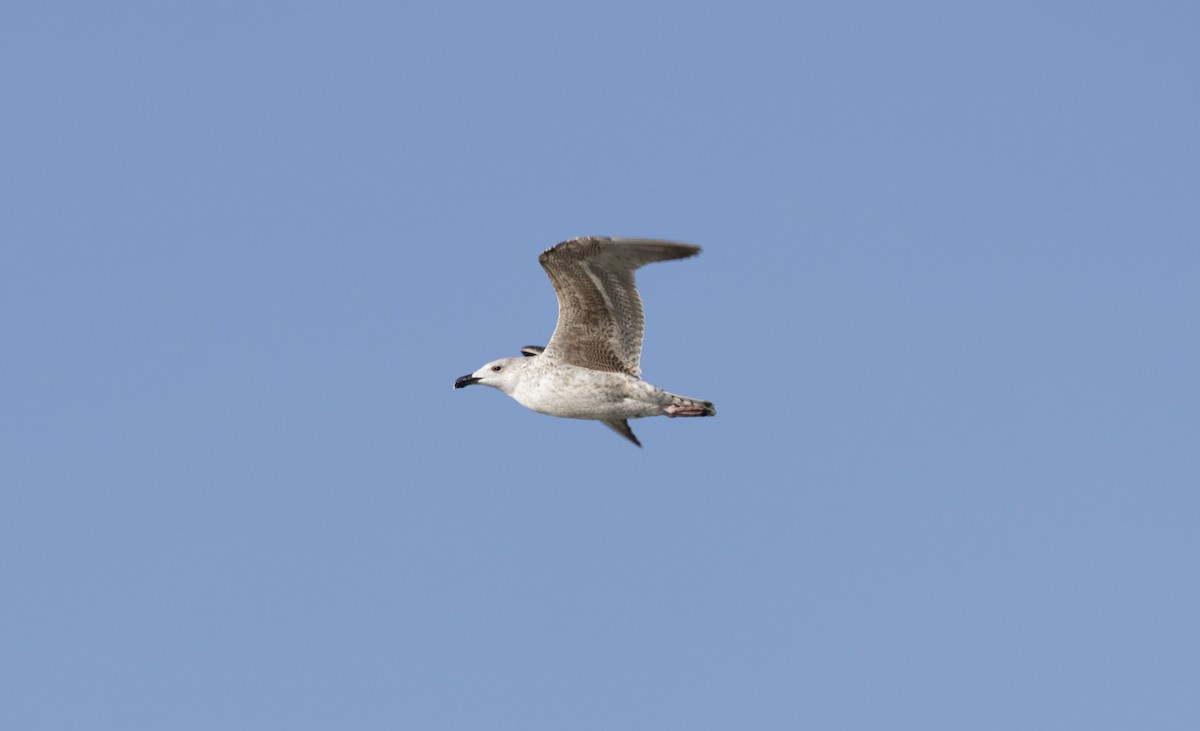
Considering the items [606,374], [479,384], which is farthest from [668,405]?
[479,384]

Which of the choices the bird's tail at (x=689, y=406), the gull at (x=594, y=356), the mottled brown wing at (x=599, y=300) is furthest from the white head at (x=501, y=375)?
the bird's tail at (x=689, y=406)

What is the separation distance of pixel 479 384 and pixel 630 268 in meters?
6.13

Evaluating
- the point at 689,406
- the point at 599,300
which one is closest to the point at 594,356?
the point at 599,300

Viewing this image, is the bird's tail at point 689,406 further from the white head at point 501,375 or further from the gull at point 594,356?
the white head at point 501,375

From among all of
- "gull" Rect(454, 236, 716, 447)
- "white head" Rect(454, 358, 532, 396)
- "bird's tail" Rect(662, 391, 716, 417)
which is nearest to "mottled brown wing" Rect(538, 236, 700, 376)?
"gull" Rect(454, 236, 716, 447)

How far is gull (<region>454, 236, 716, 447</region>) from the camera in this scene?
3316 centimetres

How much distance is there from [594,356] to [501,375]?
281cm

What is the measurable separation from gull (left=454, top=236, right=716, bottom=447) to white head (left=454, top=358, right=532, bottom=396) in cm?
5

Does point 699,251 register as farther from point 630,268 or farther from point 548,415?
point 548,415

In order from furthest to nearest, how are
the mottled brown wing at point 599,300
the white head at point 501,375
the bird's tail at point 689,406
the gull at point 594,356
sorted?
1. the white head at point 501,375
2. the bird's tail at point 689,406
3. the gull at point 594,356
4. the mottled brown wing at point 599,300

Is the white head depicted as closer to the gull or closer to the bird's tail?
the gull

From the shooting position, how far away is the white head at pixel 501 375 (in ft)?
118

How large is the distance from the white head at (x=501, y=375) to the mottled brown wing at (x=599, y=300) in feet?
4.24

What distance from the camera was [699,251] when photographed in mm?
30203
